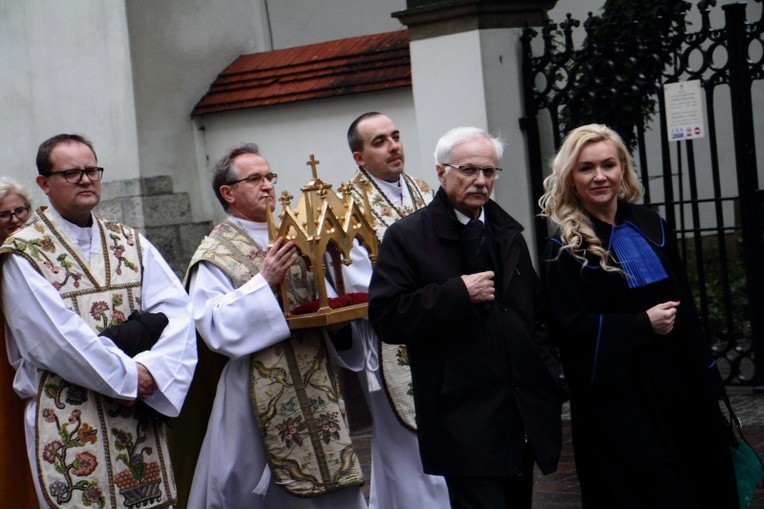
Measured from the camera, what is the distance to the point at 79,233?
219 inches

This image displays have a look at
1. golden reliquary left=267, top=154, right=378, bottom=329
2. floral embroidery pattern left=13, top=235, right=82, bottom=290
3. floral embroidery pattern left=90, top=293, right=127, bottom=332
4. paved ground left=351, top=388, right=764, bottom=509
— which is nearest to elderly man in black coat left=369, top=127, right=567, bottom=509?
golden reliquary left=267, top=154, right=378, bottom=329

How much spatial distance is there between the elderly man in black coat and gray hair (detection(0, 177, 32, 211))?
6.96ft

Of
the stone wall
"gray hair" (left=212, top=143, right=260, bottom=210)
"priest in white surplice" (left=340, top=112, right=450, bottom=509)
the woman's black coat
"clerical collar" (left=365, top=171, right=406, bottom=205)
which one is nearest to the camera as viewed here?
the woman's black coat

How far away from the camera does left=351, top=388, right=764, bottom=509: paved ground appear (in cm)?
676

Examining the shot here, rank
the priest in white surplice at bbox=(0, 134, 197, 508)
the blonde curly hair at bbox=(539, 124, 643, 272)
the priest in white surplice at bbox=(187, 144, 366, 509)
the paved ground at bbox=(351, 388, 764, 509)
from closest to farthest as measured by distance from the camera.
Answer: the blonde curly hair at bbox=(539, 124, 643, 272)
the priest in white surplice at bbox=(0, 134, 197, 508)
the priest in white surplice at bbox=(187, 144, 366, 509)
the paved ground at bbox=(351, 388, 764, 509)

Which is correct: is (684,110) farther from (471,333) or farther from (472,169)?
(471,333)

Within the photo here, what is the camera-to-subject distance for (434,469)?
15.9 ft

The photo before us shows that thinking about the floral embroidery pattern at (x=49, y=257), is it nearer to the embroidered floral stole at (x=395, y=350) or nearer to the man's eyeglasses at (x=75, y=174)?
the man's eyeglasses at (x=75, y=174)

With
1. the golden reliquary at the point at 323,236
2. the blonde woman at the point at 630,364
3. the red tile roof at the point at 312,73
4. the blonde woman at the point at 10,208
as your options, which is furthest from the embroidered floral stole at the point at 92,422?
the red tile roof at the point at 312,73

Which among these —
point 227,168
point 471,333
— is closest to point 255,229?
point 227,168

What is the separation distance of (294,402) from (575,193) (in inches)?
59.4

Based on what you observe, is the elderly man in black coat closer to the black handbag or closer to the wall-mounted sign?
the black handbag

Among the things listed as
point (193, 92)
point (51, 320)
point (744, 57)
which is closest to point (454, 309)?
point (51, 320)

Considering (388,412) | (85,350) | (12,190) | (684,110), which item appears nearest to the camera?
(85,350)
